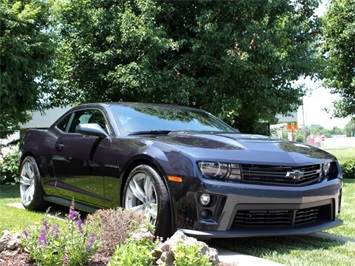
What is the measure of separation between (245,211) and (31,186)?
139 inches

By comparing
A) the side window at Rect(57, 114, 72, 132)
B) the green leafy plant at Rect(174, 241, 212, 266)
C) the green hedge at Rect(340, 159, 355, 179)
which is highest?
the side window at Rect(57, 114, 72, 132)

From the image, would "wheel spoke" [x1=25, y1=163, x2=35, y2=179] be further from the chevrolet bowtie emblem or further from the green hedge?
the green hedge

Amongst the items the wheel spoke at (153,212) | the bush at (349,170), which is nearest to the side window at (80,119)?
the wheel spoke at (153,212)

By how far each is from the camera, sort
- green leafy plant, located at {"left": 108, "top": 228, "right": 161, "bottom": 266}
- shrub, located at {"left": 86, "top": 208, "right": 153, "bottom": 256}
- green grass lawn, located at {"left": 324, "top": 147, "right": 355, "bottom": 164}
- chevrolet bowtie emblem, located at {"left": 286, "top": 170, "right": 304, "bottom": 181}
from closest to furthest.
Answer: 1. green leafy plant, located at {"left": 108, "top": 228, "right": 161, "bottom": 266}
2. shrub, located at {"left": 86, "top": 208, "right": 153, "bottom": 256}
3. chevrolet bowtie emblem, located at {"left": 286, "top": 170, "right": 304, "bottom": 181}
4. green grass lawn, located at {"left": 324, "top": 147, "right": 355, "bottom": 164}

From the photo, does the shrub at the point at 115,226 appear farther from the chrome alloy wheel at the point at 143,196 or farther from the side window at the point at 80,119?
the side window at the point at 80,119

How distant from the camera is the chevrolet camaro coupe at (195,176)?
3734 millimetres

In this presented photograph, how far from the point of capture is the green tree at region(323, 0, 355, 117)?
1395 centimetres

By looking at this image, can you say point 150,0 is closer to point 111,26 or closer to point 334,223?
point 111,26

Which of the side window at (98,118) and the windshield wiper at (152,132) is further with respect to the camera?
the side window at (98,118)

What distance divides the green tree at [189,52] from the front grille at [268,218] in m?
6.53

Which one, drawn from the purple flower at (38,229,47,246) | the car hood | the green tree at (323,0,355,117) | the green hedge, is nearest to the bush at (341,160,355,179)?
the green hedge

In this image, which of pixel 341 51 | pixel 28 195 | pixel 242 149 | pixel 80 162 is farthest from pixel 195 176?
pixel 341 51

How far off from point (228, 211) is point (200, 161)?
483 mm

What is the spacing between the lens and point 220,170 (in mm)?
3775
